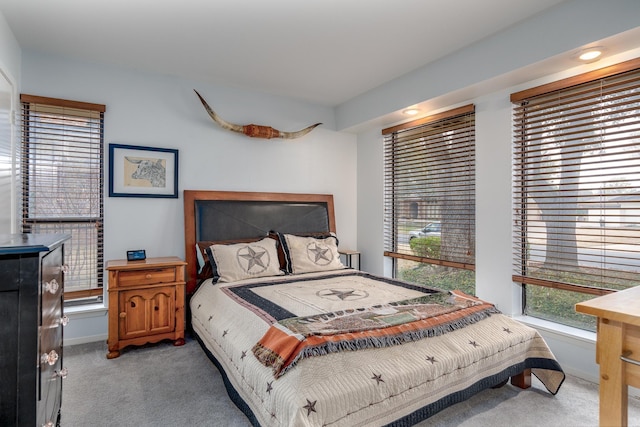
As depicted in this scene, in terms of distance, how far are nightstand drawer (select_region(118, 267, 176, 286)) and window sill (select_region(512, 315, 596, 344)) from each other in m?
3.05

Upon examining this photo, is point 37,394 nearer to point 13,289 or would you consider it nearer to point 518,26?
point 13,289

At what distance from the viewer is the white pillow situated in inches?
125

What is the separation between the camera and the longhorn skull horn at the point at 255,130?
3.66 meters

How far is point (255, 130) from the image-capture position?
3900 mm

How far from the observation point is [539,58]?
8.10ft

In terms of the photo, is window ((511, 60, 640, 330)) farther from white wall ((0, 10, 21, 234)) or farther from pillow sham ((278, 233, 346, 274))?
white wall ((0, 10, 21, 234))

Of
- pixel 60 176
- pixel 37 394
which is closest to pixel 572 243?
pixel 37 394

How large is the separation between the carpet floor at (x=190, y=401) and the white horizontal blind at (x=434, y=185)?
1.34 meters

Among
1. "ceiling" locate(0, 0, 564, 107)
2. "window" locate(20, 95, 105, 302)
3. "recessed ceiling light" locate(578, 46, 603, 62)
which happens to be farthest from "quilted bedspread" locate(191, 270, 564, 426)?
"ceiling" locate(0, 0, 564, 107)

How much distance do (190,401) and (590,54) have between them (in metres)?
3.50

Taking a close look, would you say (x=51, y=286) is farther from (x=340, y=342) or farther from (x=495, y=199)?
(x=495, y=199)

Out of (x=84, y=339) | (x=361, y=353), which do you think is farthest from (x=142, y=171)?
(x=361, y=353)

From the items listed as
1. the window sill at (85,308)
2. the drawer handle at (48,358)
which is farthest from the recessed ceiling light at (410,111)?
the window sill at (85,308)

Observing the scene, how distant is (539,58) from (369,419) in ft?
8.50
